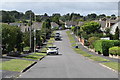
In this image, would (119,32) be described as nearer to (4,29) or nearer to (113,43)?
(113,43)

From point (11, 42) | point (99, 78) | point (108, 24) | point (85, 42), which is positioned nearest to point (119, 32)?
point (85, 42)

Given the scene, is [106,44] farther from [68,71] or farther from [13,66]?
[68,71]

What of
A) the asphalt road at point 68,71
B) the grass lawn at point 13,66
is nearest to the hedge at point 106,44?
the asphalt road at point 68,71

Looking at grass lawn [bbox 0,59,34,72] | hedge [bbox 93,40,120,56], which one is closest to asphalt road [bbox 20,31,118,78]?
grass lawn [bbox 0,59,34,72]

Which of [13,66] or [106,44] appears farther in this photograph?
[106,44]

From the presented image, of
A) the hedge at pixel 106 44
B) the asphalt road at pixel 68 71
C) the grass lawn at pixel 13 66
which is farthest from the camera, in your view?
the hedge at pixel 106 44

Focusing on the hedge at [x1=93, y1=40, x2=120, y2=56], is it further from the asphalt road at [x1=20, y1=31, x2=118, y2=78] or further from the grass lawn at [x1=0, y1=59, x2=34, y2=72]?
the grass lawn at [x1=0, y1=59, x2=34, y2=72]

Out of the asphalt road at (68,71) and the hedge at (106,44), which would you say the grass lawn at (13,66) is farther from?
the hedge at (106,44)

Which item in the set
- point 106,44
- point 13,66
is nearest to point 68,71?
point 13,66


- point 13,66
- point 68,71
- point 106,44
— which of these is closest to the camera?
point 68,71

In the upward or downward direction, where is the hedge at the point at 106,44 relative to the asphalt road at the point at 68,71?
upward

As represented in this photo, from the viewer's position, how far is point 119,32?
293ft

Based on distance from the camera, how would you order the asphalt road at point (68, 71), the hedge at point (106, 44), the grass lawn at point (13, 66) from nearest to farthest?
the asphalt road at point (68, 71) → the grass lawn at point (13, 66) → the hedge at point (106, 44)

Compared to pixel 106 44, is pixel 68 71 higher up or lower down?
lower down
